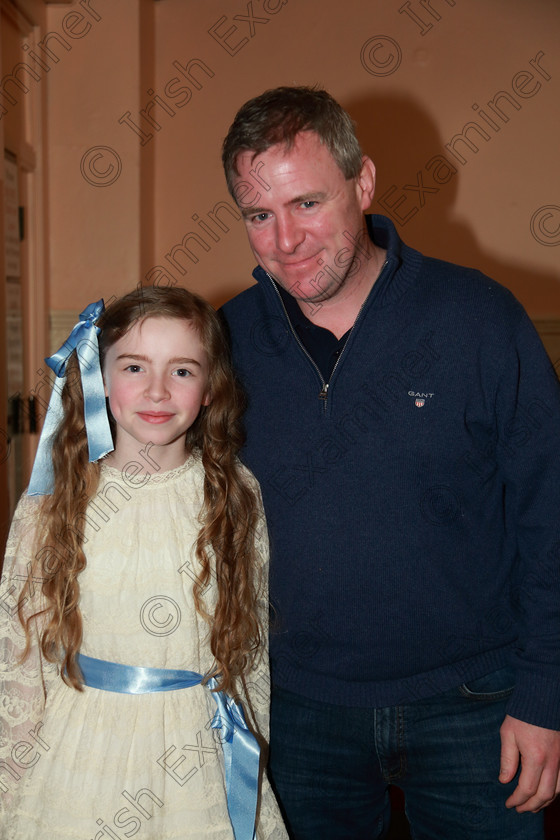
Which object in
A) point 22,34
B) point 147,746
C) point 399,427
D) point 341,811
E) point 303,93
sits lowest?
point 341,811

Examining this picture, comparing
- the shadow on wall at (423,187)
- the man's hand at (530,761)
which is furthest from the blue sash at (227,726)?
the shadow on wall at (423,187)

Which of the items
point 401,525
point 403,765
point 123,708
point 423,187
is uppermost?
point 423,187

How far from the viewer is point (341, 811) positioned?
61.2 inches

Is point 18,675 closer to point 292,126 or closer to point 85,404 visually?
point 85,404

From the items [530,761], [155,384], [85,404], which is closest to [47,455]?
[85,404]

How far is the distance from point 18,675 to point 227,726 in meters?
0.37

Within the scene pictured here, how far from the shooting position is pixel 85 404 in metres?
1.49

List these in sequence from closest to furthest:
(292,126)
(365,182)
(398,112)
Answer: (292,126)
(365,182)
(398,112)

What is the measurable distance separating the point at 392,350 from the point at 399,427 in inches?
5.8

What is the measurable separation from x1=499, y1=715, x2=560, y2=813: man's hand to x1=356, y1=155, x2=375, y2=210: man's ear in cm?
99

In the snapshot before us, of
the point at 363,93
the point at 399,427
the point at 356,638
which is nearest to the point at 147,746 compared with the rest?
the point at 356,638

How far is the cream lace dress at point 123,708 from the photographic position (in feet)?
4.46

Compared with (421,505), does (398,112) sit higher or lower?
higher

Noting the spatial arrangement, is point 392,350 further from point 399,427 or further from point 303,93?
point 303,93
